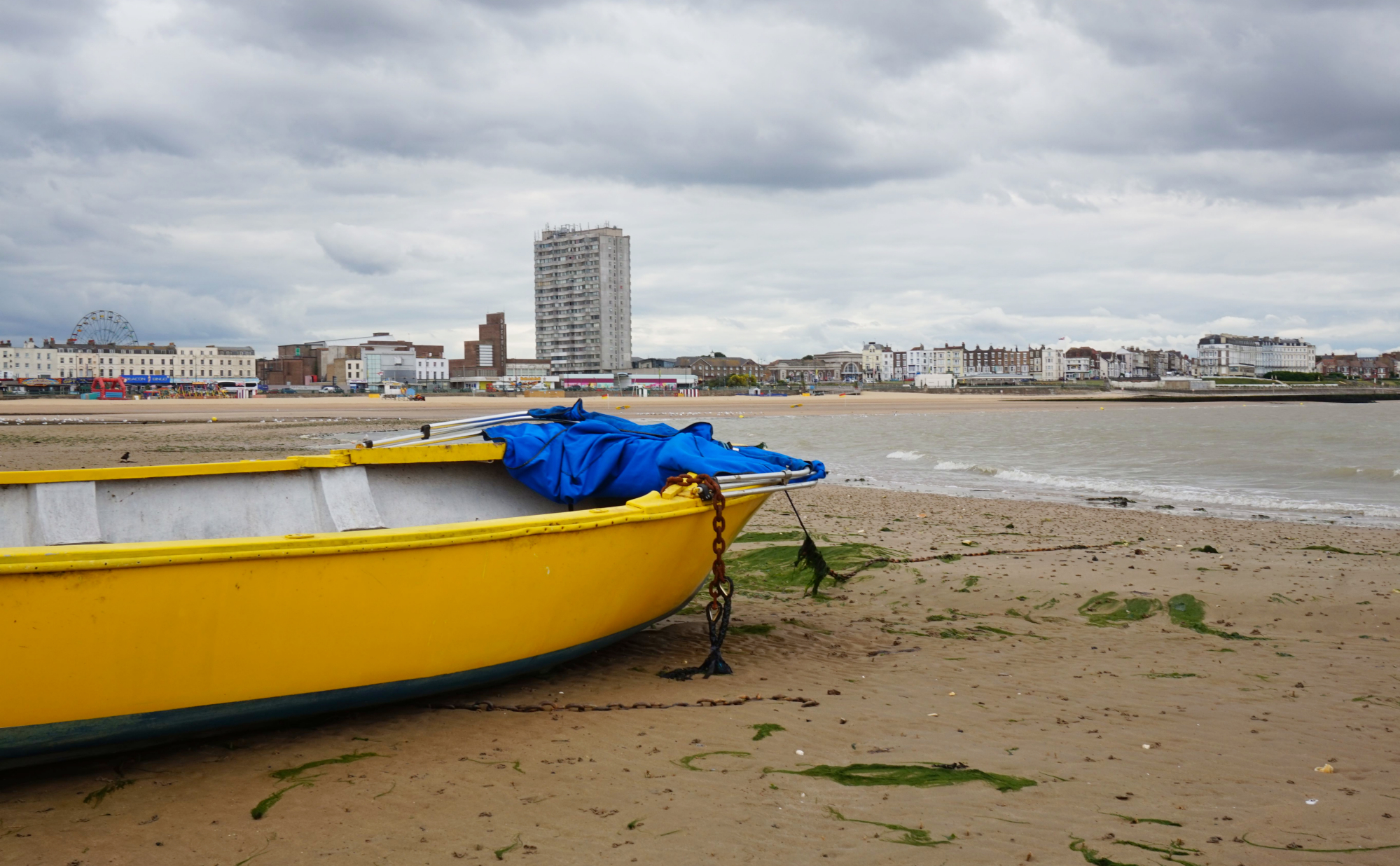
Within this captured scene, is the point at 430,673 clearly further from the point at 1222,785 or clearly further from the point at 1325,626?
the point at 1325,626

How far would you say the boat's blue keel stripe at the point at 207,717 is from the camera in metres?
Answer: 3.71

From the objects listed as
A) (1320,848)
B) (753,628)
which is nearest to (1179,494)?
(753,628)

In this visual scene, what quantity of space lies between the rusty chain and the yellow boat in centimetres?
10

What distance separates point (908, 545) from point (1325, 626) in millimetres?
4285

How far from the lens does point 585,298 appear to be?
152625 millimetres

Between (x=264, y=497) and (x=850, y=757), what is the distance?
4493mm

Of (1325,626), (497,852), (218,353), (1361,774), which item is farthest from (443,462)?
(218,353)

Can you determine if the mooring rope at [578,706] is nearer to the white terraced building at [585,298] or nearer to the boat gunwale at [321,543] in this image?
the boat gunwale at [321,543]

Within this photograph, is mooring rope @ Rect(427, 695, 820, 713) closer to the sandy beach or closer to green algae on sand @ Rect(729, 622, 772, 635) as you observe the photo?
the sandy beach

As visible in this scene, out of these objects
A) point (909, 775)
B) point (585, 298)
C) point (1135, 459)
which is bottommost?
point (1135, 459)

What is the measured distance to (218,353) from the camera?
488 feet

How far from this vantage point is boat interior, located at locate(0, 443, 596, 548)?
5.66 meters

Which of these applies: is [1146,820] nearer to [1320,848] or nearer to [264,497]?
[1320,848]

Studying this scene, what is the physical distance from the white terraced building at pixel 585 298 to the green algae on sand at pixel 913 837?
490 ft
